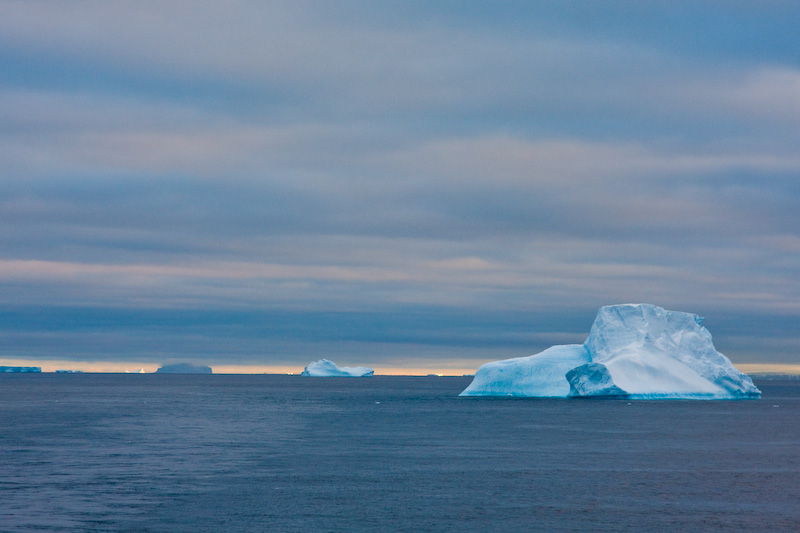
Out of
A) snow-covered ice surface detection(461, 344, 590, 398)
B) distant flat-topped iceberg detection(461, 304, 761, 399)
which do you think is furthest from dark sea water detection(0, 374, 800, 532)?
snow-covered ice surface detection(461, 344, 590, 398)

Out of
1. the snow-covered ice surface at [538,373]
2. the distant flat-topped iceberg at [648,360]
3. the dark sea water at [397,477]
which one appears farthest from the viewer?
the snow-covered ice surface at [538,373]

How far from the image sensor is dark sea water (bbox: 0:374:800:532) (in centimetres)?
2561

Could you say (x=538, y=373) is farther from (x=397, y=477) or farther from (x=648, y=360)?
(x=397, y=477)

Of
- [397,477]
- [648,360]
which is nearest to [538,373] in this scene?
[648,360]

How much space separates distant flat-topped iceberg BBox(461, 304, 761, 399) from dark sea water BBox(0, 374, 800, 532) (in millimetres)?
21257

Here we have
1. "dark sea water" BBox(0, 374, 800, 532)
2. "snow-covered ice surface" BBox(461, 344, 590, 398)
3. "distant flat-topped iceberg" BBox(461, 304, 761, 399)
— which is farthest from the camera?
"snow-covered ice surface" BBox(461, 344, 590, 398)

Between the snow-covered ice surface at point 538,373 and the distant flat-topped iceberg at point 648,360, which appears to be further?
the snow-covered ice surface at point 538,373

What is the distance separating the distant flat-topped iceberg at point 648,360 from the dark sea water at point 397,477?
69.7 ft

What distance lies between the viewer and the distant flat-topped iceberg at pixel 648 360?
8600 centimetres

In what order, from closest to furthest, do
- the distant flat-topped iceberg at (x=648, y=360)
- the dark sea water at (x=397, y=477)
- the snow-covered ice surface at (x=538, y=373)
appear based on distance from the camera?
1. the dark sea water at (x=397, y=477)
2. the distant flat-topped iceberg at (x=648, y=360)
3. the snow-covered ice surface at (x=538, y=373)

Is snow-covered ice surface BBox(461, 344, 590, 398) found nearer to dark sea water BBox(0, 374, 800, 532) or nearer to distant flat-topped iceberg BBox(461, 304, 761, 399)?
distant flat-topped iceberg BBox(461, 304, 761, 399)

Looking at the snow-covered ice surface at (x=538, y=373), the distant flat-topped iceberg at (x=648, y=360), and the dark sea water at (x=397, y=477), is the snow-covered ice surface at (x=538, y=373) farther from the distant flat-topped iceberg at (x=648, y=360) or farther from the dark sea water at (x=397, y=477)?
the dark sea water at (x=397, y=477)

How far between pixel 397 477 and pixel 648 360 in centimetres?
5772

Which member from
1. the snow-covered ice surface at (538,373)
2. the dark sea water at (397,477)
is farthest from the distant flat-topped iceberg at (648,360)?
the dark sea water at (397,477)
